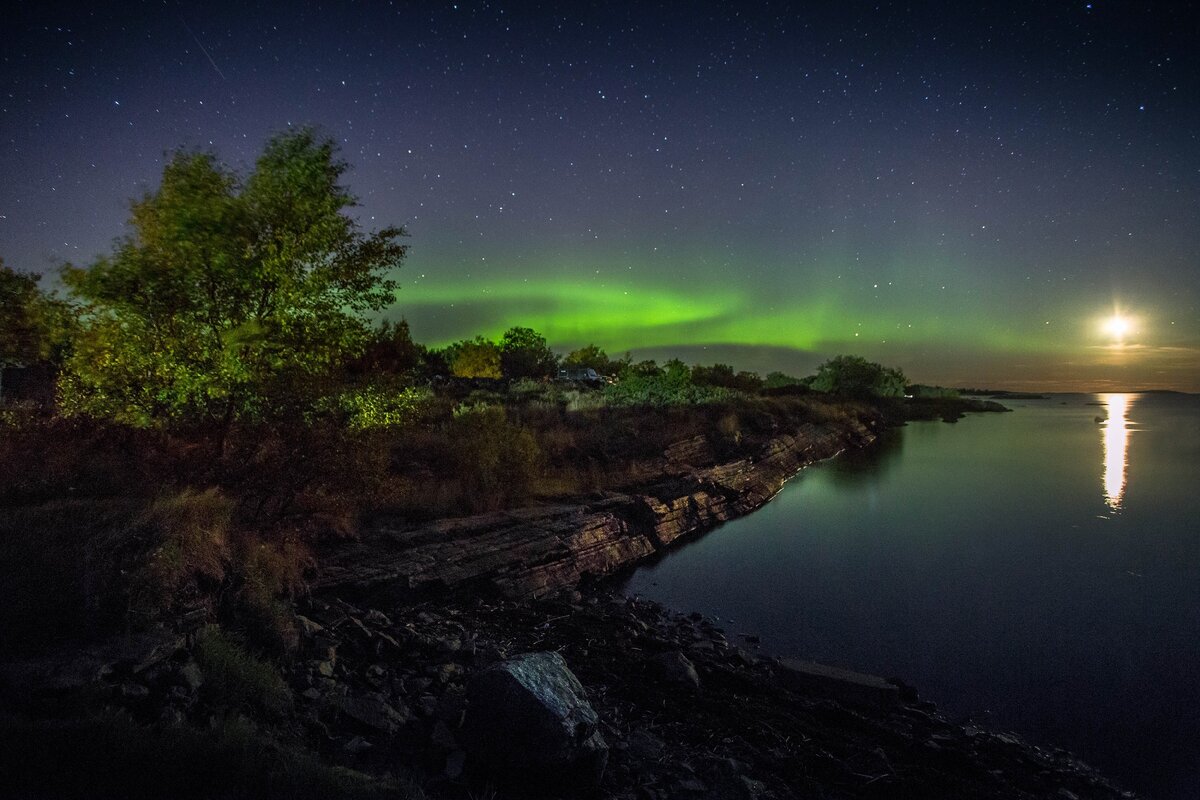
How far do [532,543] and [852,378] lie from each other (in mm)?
85002

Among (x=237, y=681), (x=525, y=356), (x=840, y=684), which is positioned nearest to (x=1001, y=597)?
(x=840, y=684)

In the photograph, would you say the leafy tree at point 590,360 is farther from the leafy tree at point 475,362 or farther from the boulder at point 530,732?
the boulder at point 530,732

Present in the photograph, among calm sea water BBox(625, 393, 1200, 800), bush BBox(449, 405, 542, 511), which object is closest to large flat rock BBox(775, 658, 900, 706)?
calm sea water BBox(625, 393, 1200, 800)

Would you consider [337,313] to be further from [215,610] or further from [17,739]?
[17,739]

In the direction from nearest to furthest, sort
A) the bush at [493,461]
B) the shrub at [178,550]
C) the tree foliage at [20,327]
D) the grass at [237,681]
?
the grass at [237,681], the shrub at [178,550], the bush at [493,461], the tree foliage at [20,327]

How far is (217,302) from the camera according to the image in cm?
1198

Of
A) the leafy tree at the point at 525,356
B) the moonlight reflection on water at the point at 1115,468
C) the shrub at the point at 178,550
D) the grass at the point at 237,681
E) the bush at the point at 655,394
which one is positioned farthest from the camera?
the leafy tree at the point at 525,356

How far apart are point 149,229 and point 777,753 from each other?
14.7 meters

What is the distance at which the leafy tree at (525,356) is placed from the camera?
72.1m

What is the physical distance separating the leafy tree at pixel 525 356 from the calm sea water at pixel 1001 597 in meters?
47.1

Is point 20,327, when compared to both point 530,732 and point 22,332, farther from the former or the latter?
point 530,732

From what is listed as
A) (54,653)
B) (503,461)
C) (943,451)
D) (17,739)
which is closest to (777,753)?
(17,739)

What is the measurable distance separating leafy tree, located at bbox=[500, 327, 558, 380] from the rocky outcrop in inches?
1783

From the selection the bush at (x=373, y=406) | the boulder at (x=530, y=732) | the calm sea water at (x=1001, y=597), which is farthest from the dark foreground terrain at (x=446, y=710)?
the bush at (x=373, y=406)
